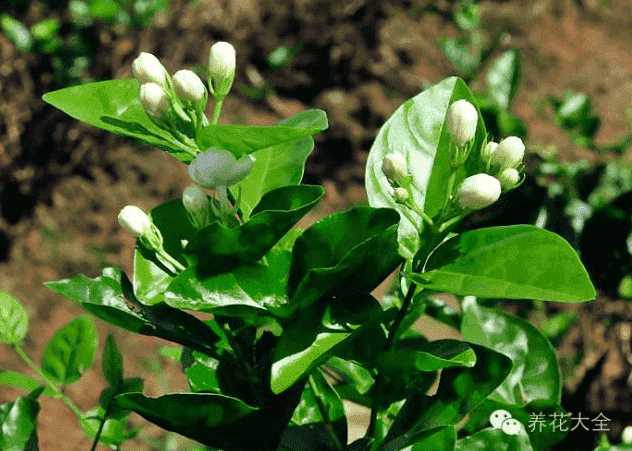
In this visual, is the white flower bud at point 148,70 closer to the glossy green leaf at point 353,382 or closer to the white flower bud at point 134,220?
the white flower bud at point 134,220

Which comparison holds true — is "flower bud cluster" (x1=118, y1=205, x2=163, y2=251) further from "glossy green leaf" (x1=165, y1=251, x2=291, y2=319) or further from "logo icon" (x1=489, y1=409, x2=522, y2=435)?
"logo icon" (x1=489, y1=409, x2=522, y2=435)

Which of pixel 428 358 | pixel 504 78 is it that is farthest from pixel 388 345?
pixel 504 78

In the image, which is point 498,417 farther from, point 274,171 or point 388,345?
point 274,171

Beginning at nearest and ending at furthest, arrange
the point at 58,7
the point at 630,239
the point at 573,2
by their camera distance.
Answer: the point at 630,239, the point at 58,7, the point at 573,2

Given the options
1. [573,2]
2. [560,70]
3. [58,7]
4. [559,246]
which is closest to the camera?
[559,246]

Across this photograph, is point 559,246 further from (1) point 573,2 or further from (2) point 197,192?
(1) point 573,2

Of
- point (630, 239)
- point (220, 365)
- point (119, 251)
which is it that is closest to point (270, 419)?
point (220, 365)

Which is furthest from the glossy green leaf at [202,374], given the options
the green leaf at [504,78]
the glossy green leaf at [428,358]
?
the green leaf at [504,78]
